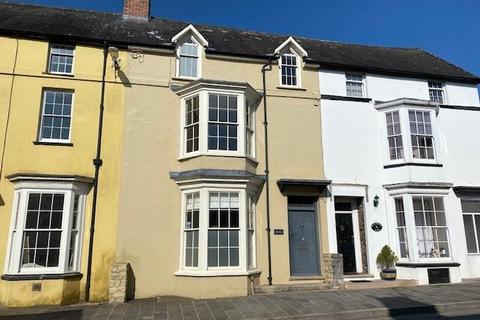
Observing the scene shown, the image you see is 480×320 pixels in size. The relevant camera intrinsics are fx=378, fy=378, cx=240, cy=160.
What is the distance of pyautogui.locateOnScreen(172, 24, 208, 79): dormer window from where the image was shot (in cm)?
1441

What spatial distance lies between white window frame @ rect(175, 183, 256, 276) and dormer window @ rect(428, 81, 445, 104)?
1007 cm

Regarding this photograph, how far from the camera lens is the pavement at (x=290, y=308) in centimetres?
933

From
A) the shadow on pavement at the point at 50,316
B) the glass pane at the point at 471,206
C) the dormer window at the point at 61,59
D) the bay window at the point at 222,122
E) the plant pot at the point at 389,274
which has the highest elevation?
the dormer window at the point at 61,59

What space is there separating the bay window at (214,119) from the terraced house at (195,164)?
0.05m

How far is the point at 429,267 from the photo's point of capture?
13.8m

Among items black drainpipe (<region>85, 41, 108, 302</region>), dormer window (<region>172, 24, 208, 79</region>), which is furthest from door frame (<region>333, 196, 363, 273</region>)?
black drainpipe (<region>85, 41, 108, 302</region>)

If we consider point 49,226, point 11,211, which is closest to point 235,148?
point 49,226

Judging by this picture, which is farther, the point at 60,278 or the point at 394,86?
the point at 394,86

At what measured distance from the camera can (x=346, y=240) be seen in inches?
575

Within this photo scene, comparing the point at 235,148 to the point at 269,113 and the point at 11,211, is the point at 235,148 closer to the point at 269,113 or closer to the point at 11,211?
the point at 269,113

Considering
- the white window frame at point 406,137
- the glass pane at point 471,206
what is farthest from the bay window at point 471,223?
the white window frame at point 406,137

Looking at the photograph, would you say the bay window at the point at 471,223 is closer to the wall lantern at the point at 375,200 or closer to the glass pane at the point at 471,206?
the glass pane at the point at 471,206

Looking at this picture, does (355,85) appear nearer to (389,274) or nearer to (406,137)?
(406,137)

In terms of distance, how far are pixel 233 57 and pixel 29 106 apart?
750cm
